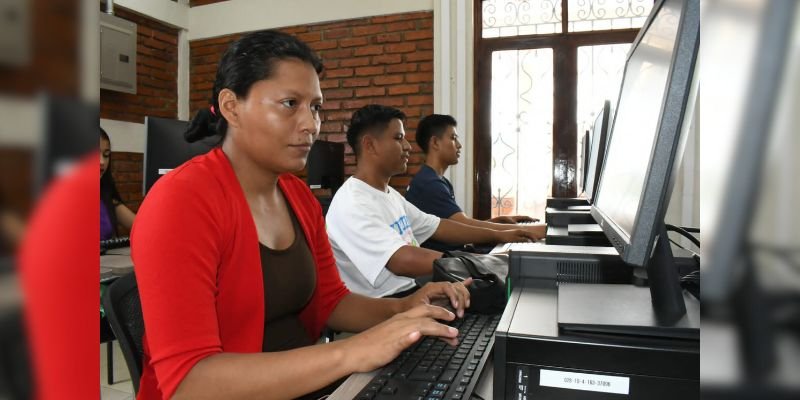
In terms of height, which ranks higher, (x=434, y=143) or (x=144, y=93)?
(x=144, y=93)

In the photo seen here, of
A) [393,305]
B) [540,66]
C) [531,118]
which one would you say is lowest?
[393,305]

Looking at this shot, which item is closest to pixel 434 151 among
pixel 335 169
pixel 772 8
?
pixel 335 169

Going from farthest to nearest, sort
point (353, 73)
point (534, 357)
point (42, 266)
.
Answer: point (353, 73) < point (534, 357) < point (42, 266)

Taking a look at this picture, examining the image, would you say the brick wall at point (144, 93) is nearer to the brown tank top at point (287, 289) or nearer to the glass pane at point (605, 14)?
the glass pane at point (605, 14)

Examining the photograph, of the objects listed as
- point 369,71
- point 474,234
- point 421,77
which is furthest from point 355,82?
point 474,234

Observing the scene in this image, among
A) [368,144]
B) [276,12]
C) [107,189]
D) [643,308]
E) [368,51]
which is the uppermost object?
[276,12]

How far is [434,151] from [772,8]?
317cm

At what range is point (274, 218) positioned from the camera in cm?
123

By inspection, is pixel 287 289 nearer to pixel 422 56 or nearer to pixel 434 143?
pixel 434 143

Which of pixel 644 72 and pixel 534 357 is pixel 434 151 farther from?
pixel 534 357

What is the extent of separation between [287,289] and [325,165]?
273cm

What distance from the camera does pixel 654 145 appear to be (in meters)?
0.61

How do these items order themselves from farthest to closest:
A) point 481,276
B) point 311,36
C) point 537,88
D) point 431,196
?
point 311,36, point 537,88, point 431,196, point 481,276

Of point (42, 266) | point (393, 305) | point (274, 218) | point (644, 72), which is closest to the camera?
point (42, 266)
